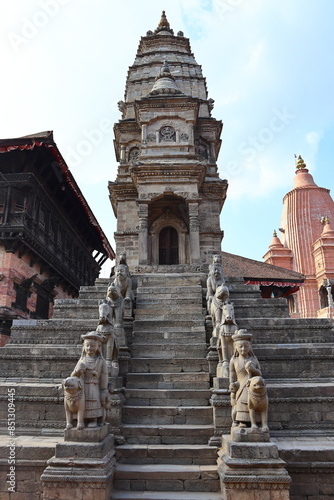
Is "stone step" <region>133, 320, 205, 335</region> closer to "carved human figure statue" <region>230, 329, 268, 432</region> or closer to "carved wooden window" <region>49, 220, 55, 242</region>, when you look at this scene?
"carved human figure statue" <region>230, 329, 268, 432</region>

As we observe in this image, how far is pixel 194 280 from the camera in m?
12.8

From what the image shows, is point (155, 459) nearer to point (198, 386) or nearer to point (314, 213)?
point (198, 386)

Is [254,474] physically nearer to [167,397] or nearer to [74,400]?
[167,397]

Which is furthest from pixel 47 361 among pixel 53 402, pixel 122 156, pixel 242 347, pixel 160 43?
pixel 160 43

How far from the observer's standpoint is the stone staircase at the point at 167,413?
19.5ft

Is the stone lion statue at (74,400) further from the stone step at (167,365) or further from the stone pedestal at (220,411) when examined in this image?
the stone step at (167,365)

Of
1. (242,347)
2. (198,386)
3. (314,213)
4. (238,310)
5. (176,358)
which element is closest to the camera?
(242,347)

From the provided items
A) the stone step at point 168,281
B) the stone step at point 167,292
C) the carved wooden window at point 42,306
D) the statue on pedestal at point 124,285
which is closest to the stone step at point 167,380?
the statue on pedestal at point 124,285

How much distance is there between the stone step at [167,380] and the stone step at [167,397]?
0.79ft

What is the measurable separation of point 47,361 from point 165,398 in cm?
291

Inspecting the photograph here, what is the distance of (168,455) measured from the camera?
641 centimetres

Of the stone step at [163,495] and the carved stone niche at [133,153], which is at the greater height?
the carved stone niche at [133,153]

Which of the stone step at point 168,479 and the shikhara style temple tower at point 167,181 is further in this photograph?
the shikhara style temple tower at point 167,181

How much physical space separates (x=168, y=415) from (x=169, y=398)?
16.7 inches
